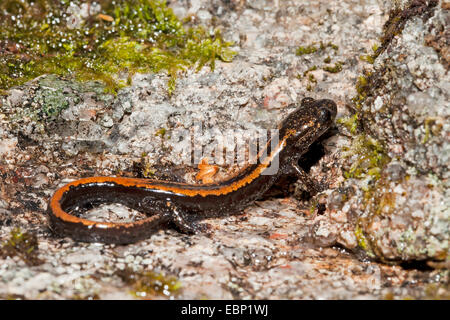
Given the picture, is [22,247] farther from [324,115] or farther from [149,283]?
[324,115]

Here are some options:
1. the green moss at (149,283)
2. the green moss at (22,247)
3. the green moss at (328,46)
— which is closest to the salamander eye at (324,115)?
the green moss at (328,46)

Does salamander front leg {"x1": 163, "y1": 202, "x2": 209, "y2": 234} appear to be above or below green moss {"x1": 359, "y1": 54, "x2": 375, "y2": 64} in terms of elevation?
below

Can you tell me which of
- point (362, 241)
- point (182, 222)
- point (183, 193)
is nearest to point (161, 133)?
point (183, 193)

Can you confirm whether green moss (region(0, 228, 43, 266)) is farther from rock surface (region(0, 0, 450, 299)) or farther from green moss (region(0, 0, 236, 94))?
green moss (region(0, 0, 236, 94))

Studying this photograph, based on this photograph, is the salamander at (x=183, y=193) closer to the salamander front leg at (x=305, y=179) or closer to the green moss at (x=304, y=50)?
→ the salamander front leg at (x=305, y=179)

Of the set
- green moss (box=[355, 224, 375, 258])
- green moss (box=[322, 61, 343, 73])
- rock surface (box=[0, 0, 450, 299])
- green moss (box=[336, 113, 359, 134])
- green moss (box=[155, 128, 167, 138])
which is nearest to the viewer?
rock surface (box=[0, 0, 450, 299])

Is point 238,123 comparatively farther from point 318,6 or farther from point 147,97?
point 318,6

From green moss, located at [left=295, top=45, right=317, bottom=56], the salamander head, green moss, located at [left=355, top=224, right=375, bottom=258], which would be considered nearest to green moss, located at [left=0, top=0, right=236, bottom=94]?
green moss, located at [left=295, top=45, right=317, bottom=56]
